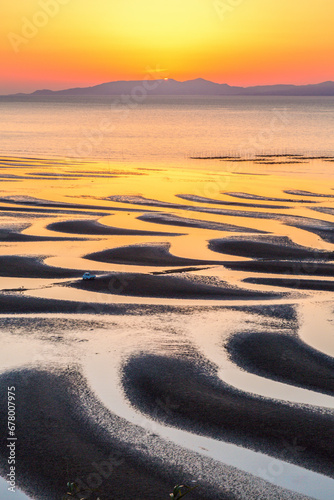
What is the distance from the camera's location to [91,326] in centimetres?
1606

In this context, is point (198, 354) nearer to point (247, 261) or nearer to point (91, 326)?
point (91, 326)

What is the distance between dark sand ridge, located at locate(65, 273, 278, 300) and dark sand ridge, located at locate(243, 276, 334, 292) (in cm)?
106

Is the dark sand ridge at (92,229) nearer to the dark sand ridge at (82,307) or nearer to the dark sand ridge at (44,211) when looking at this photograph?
the dark sand ridge at (44,211)

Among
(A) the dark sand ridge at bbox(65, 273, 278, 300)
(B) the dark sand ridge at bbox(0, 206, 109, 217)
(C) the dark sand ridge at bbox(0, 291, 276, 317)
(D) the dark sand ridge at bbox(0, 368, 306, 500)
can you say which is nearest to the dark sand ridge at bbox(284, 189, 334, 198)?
(B) the dark sand ridge at bbox(0, 206, 109, 217)

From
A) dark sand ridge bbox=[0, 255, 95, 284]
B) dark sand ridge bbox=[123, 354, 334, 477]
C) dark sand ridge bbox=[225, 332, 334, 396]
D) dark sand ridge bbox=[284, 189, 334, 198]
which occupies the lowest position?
dark sand ridge bbox=[284, 189, 334, 198]

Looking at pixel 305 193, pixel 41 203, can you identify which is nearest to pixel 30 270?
pixel 41 203

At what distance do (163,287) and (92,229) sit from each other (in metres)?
9.53

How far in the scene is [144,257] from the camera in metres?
22.9

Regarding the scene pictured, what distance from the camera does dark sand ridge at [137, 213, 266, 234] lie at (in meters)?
28.3

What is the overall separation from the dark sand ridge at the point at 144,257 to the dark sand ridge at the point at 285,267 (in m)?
0.91

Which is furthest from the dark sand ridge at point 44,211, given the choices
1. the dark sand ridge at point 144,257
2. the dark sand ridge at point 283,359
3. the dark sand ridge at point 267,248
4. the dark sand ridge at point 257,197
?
the dark sand ridge at point 283,359

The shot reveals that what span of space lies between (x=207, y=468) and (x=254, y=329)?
6277mm

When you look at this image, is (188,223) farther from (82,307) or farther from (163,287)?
(82,307)

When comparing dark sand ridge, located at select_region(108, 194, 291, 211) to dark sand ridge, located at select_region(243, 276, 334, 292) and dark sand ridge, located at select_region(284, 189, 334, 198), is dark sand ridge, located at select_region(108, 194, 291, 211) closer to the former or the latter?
dark sand ridge, located at select_region(284, 189, 334, 198)
